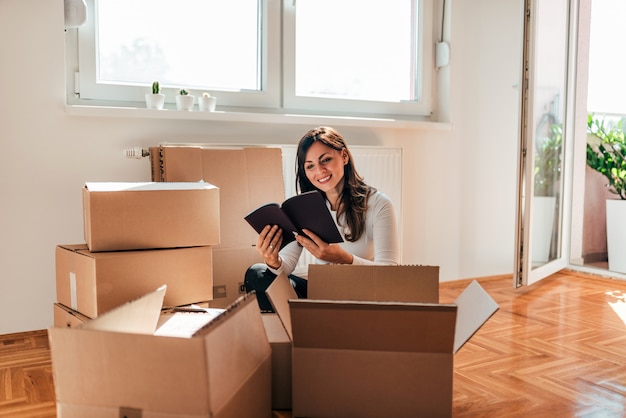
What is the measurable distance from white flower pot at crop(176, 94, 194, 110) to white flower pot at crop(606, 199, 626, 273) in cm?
268

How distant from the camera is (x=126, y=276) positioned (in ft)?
5.75

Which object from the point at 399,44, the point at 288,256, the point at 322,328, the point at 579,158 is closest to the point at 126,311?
the point at 322,328

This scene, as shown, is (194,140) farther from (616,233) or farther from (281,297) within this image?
(616,233)

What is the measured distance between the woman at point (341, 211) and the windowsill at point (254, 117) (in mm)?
725

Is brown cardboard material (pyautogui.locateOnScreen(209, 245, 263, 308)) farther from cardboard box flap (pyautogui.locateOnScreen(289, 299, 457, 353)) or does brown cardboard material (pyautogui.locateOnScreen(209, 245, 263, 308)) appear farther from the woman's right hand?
cardboard box flap (pyautogui.locateOnScreen(289, 299, 457, 353))

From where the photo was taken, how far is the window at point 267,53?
8.59 ft

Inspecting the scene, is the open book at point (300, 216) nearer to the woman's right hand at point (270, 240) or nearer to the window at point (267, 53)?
the woman's right hand at point (270, 240)

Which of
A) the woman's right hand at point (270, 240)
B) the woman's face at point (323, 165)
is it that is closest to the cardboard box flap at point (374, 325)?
the woman's right hand at point (270, 240)

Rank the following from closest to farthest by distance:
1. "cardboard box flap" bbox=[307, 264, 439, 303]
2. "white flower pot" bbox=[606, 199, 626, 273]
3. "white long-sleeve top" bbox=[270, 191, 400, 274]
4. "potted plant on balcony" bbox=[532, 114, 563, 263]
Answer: "cardboard box flap" bbox=[307, 264, 439, 303] < "white long-sleeve top" bbox=[270, 191, 400, 274] < "potted plant on balcony" bbox=[532, 114, 563, 263] < "white flower pot" bbox=[606, 199, 626, 273]

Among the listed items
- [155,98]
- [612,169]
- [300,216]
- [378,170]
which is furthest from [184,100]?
[612,169]

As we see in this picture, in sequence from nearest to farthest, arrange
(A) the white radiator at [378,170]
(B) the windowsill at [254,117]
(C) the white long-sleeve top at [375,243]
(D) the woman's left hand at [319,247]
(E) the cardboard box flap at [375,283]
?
(E) the cardboard box flap at [375,283], (D) the woman's left hand at [319,247], (C) the white long-sleeve top at [375,243], (B) the windowsill at [254,117], (A) the white radiator at [378,170]

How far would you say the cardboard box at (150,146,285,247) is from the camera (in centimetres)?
232

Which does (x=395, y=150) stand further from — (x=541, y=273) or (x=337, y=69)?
(x=541, y=273)

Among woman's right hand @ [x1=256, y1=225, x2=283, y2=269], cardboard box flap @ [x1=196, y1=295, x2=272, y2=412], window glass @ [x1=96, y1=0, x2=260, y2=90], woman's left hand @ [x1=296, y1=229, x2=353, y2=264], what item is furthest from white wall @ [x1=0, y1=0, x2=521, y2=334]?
cardboard box flap @ [x1=196, y1=295, x2=272, y2=412]
